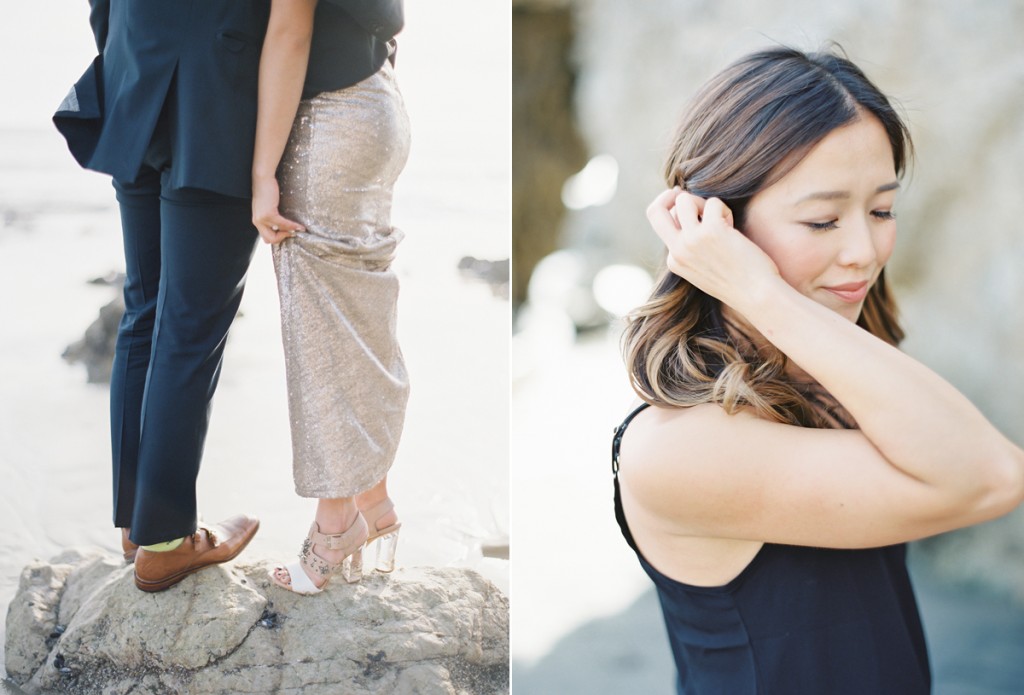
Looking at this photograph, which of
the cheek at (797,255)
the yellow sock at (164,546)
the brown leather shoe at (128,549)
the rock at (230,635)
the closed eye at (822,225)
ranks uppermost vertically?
the closed eye at (822,225)

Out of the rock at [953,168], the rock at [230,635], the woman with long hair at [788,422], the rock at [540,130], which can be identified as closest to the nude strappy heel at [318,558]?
the rock at [230,635]

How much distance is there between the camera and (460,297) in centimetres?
149

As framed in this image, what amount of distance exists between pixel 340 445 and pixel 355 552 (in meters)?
0.17

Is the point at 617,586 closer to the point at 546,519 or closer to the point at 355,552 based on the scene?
the point at 546,519

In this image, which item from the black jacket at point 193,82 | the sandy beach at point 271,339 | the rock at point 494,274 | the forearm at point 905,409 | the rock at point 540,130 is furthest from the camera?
the rock at point 540,130

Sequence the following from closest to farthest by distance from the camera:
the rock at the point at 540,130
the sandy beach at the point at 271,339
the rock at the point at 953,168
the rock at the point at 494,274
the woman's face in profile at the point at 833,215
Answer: the woman's face in profile at the point at 833,215, the sandy beach at the point at 271,339, the rock at the point at 494,274, the rock at the point at 953,168, the rock at the point at 540,130

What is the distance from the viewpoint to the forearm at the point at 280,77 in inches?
49.7

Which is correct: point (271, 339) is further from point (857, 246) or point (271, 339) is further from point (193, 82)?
point (857, 246)

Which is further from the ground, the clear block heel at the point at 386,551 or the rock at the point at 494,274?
the rock at the point at 494,274

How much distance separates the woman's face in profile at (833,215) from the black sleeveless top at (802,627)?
0.24 meters

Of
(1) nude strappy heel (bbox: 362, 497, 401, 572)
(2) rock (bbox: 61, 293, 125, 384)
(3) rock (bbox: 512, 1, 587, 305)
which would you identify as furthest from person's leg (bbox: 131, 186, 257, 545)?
(3) rock (bbox: 512, 1, 587, 305)

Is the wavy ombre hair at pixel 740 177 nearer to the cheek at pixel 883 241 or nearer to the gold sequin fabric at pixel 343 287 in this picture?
the cheek at pixel 883 241

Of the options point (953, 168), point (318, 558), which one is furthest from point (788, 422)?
point (953, 168)

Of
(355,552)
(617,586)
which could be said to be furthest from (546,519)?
(355,552)
